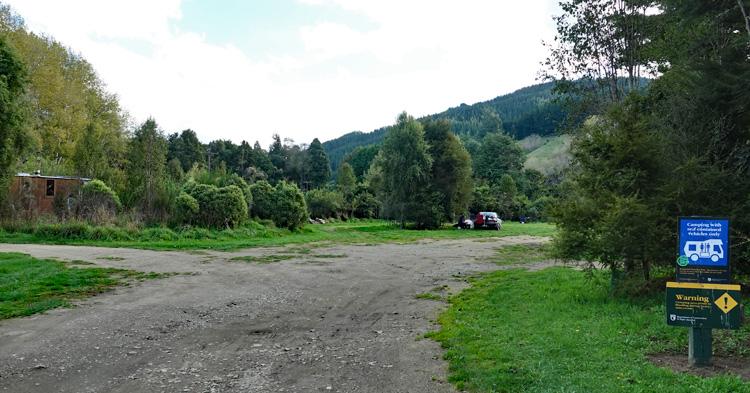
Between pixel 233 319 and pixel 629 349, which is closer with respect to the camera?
pixel 629 349

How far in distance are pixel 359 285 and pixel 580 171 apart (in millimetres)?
5719

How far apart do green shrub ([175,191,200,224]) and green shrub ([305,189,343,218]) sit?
20.2 meters

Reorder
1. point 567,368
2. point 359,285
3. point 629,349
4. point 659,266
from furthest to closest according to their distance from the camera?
1. point 359,285
2. point 659,266
3. point 629,349
4. point 567,368

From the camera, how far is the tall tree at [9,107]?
65.7 ft

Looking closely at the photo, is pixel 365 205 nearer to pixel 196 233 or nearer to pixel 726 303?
pixel 196 233

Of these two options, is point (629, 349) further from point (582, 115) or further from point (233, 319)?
point (582, 115)

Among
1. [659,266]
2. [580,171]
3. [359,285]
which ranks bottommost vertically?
[359,285]

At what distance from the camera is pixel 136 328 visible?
745 cm

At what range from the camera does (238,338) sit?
7.04m

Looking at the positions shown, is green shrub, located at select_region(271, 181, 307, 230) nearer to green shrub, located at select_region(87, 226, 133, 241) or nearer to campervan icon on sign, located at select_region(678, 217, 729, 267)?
green shrub, located at select_region(87, 226, 133, 241)

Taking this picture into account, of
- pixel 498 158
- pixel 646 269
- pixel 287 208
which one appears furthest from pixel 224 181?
pixel 498 158

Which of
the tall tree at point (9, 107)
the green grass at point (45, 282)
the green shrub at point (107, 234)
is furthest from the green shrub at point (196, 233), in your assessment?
the green grass at point (45, 282)

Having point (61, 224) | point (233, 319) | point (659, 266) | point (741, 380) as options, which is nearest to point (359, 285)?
point (233, 319)

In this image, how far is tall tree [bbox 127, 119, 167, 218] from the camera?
82.6 feet
